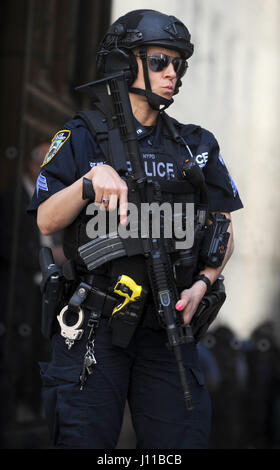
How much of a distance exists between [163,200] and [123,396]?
0.64 metres

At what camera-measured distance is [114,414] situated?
2.44m

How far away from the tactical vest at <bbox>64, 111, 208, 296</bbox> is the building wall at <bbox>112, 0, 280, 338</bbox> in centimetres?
162

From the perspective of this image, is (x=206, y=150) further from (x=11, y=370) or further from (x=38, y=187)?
(x=11, y=370)

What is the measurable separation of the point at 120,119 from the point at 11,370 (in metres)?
2.25

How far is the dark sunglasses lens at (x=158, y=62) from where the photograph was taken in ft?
8.38

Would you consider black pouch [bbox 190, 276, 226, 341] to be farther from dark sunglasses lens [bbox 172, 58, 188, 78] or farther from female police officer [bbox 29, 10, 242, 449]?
dark sunglasses lens [bbox 172, 58, 188, 78]

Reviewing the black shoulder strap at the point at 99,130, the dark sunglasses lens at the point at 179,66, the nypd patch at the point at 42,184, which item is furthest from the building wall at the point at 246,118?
the nypd patch at the point at 42,184

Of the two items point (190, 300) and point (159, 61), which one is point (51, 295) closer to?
point (190, 300)

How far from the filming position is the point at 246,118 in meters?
4.21

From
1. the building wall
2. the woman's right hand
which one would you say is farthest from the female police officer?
the building wall

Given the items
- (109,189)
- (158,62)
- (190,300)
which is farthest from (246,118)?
(109,189)

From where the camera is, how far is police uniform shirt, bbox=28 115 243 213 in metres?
2.50

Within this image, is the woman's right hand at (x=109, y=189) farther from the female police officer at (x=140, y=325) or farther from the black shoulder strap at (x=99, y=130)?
the black shoulder strap at (x=99, y=130)

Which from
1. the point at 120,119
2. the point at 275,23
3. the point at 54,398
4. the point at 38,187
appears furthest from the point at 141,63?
the point at 275,23
